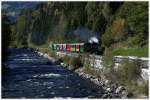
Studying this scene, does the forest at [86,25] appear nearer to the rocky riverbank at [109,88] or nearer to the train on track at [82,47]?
the train on track at [82,47]

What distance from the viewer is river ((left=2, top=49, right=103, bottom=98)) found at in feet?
63.9

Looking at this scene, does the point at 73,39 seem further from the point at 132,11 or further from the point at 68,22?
the point at 132,11

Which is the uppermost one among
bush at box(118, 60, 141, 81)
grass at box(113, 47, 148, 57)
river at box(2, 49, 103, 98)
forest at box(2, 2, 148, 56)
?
forest at box(2, 2, 148, 56)

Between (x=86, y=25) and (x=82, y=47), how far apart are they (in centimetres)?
491

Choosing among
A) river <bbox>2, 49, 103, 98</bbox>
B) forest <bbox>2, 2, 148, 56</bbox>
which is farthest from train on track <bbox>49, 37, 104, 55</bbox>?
river <bbox>2, 49, 103, 98</bbox>

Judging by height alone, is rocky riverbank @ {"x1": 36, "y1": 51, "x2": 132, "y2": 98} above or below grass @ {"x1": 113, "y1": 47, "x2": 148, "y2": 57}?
below

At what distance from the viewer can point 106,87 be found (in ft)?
67.8

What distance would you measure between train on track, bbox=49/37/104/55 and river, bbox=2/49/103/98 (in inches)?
48.8

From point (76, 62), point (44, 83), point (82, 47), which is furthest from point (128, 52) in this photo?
point (76, 62)

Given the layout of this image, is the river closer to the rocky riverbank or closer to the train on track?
the rocky riverbank

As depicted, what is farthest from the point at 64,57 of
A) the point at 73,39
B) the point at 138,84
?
the point at 138,84

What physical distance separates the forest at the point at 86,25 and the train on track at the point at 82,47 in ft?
2.14

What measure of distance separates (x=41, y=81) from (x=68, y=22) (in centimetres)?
278

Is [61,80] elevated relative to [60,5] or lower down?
lower down
